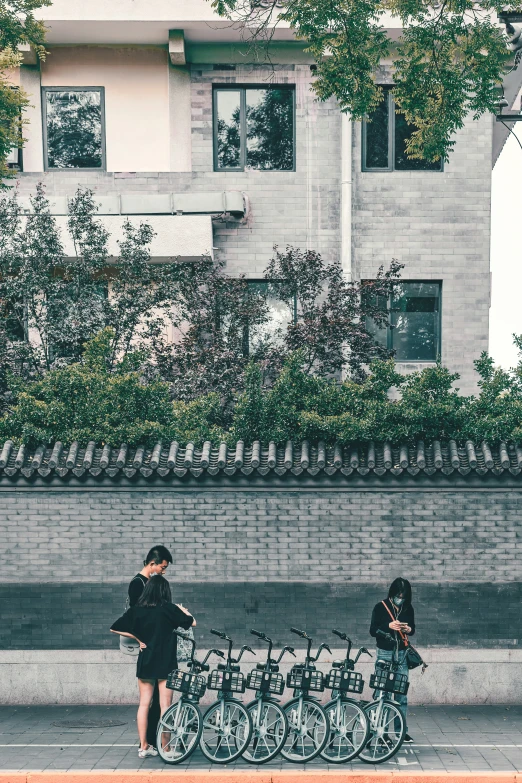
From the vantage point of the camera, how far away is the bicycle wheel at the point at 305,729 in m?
8.65

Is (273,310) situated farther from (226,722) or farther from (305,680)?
(226,722)

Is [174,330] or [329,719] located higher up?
[174,330]

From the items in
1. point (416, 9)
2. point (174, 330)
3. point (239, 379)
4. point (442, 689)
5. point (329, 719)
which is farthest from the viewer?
point (174, 330)

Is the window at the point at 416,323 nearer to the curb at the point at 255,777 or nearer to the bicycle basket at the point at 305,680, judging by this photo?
the bicycle basket at the point at 305,680

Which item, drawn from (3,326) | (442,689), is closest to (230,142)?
(3,326)

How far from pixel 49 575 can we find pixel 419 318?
29.0 feet

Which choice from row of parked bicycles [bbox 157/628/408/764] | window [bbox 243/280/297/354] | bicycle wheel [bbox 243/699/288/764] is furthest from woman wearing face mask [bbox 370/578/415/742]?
window [bbox 243/280/297/354]

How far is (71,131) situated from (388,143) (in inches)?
235

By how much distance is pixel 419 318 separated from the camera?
55.7 feet

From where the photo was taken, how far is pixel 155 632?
8727 mm

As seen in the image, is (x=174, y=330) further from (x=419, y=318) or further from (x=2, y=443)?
(x=2, y=443)

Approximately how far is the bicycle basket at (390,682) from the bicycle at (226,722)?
132cm

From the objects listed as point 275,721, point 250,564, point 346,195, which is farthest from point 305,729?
point 346,195

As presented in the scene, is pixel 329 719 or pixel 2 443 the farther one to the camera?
pixel 2 443
